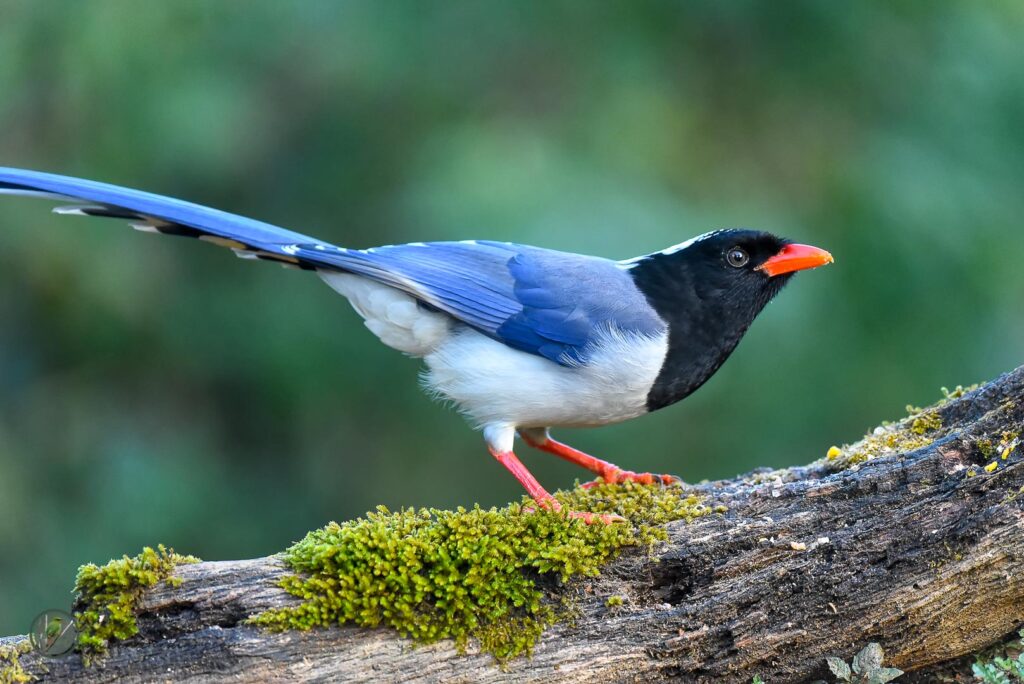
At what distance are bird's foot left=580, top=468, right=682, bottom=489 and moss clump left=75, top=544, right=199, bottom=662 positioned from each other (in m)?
1.81

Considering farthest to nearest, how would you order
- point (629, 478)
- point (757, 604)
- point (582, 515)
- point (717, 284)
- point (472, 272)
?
point (472, 272) < point (717, 284) < point (629, 478) < point (582, 515) < point (757, 604)

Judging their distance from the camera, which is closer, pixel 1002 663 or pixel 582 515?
pixel 1002 663

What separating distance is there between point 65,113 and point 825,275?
5.47m

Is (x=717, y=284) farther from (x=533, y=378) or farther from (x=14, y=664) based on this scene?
(x=14, y=664)

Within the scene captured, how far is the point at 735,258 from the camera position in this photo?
5.24 m

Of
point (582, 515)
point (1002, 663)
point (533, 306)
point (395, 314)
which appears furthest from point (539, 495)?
point (1002, 663)

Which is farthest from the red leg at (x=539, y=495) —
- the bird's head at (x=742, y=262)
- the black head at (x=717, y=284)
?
the bird's head at (x=742, y=262)

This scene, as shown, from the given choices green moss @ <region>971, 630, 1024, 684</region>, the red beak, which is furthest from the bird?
green moss @ <region>971, 630, 1024, 684</region>

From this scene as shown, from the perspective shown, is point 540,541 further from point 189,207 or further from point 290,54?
point 290,54

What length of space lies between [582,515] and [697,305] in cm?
123

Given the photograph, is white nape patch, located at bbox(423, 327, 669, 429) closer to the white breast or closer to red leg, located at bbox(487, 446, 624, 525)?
the white breast

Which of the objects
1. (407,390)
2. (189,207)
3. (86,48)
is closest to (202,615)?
(189,207)

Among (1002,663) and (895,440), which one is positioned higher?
(895,440)

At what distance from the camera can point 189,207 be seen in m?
5.02
